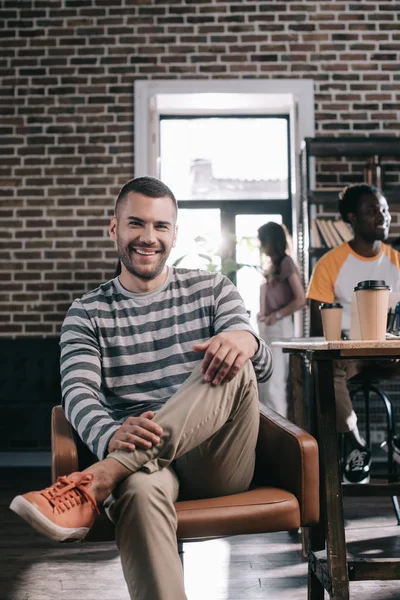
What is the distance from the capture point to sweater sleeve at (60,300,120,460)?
145cm

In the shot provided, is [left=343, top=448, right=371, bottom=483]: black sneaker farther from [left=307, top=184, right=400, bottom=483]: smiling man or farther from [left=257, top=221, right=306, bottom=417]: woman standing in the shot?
[left=257, top=221, right=306, bottom=417]: woman standing

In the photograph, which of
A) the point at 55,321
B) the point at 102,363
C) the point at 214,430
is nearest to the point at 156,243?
the point at 102,363

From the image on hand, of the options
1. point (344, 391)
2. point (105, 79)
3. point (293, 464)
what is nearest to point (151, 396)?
point (293, 464)

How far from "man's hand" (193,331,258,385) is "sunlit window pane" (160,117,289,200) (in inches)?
147

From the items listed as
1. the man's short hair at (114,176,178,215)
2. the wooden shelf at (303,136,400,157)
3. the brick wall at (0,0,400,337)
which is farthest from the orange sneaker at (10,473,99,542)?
the wooden shelf at (303,136,400,157)

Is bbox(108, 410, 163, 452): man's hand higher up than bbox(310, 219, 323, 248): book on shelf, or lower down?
lower down

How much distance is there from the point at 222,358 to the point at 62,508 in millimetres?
443

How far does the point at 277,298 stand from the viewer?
158 inches

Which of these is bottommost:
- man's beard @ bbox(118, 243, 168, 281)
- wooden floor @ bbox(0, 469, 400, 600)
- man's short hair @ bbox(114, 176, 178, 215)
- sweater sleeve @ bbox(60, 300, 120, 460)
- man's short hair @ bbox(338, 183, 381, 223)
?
wooden floor @ bbox(0, 469, 400, 600)

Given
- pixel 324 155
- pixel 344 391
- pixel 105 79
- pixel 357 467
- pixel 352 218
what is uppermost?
pixel 105 79

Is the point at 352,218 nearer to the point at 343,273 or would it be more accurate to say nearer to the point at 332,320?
the point at 343,273

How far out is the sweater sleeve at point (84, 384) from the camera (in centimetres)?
145

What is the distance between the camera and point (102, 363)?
1662 millimetres

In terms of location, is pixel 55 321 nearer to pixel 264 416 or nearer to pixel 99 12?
pixel 99 12
